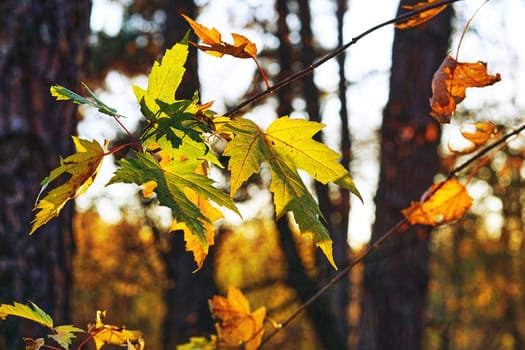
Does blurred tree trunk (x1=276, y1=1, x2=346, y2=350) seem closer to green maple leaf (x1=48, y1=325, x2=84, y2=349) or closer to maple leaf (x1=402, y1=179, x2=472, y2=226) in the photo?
maple leaf (x1=402, y1=179, x2=472, y2=226)

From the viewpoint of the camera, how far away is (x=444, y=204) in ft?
3.41

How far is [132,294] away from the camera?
16234 mm

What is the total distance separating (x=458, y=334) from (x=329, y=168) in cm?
2621

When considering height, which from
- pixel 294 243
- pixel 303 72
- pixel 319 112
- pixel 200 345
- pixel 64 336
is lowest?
pixel 294 243

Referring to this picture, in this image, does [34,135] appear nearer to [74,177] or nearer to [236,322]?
[236,322]

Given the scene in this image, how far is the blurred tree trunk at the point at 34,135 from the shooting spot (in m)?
1.99

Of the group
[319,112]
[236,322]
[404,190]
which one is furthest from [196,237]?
[319,112]

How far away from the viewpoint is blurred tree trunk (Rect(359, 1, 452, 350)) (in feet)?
10.9

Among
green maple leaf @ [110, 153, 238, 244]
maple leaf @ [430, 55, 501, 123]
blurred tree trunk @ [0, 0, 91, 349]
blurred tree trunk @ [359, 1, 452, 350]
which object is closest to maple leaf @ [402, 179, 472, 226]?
maple leaf @ [430, 55, 501, 123]

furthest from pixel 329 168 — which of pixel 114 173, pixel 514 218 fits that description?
pixel 514 218

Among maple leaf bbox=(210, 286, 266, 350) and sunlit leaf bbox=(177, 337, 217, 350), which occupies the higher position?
maple leaf bbox=(210, 286, 266, 350)

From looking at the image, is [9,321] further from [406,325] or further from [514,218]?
[514,218]

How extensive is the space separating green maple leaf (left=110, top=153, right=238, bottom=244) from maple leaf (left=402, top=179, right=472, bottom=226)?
48cm

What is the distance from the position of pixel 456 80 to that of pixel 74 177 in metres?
0.52
